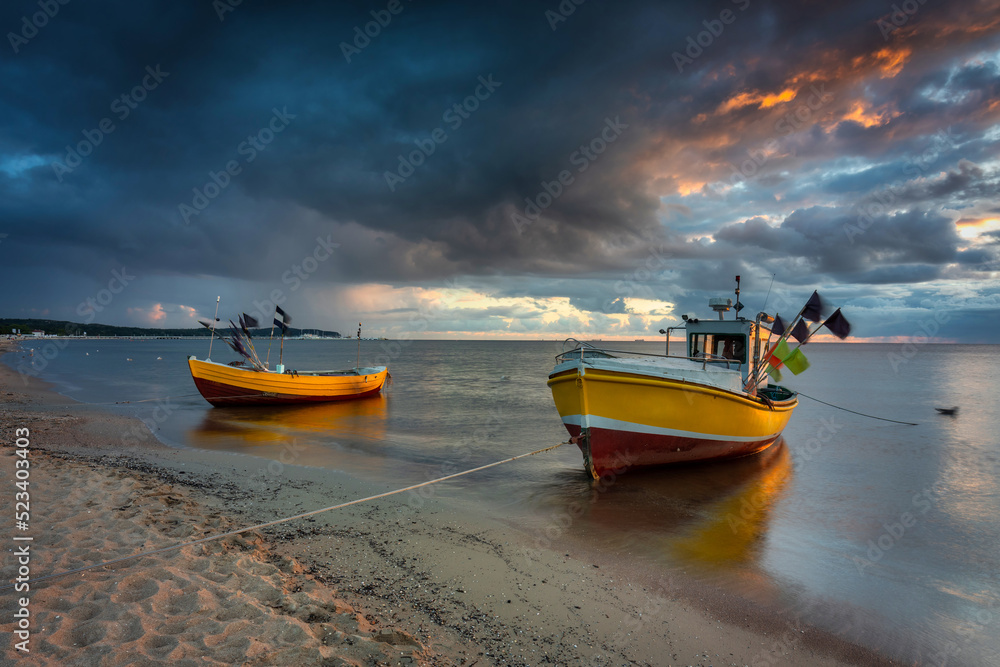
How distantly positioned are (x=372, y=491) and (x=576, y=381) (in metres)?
4.91

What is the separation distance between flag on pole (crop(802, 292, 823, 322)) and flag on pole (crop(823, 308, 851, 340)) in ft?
0.95

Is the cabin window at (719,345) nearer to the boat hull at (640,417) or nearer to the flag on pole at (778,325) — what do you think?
the flag on pole at (778,325)

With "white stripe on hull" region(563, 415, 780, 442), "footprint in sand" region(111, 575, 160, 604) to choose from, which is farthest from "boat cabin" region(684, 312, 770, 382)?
"footprint in sand" region(111, 575, 160, 604)

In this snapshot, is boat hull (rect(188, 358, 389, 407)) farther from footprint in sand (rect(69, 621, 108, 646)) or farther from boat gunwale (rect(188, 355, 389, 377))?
footprint in sand (rect(69, 621, 108, 646))

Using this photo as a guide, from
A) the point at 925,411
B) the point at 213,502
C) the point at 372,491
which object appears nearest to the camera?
the point at 213,502

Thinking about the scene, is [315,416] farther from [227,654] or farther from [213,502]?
[227,654]

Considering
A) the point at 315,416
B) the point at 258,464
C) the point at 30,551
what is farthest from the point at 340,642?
the point at 315,416

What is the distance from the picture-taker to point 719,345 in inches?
550

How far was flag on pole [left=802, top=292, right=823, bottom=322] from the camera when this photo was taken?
12383mm

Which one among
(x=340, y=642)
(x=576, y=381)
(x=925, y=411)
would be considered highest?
(x=576, y=381)

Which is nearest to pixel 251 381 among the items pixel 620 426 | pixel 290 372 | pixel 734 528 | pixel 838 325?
pixel 290 372

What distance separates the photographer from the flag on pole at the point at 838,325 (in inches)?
477

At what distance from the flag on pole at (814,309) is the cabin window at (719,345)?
1.76 meters

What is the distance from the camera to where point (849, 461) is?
592 inches
